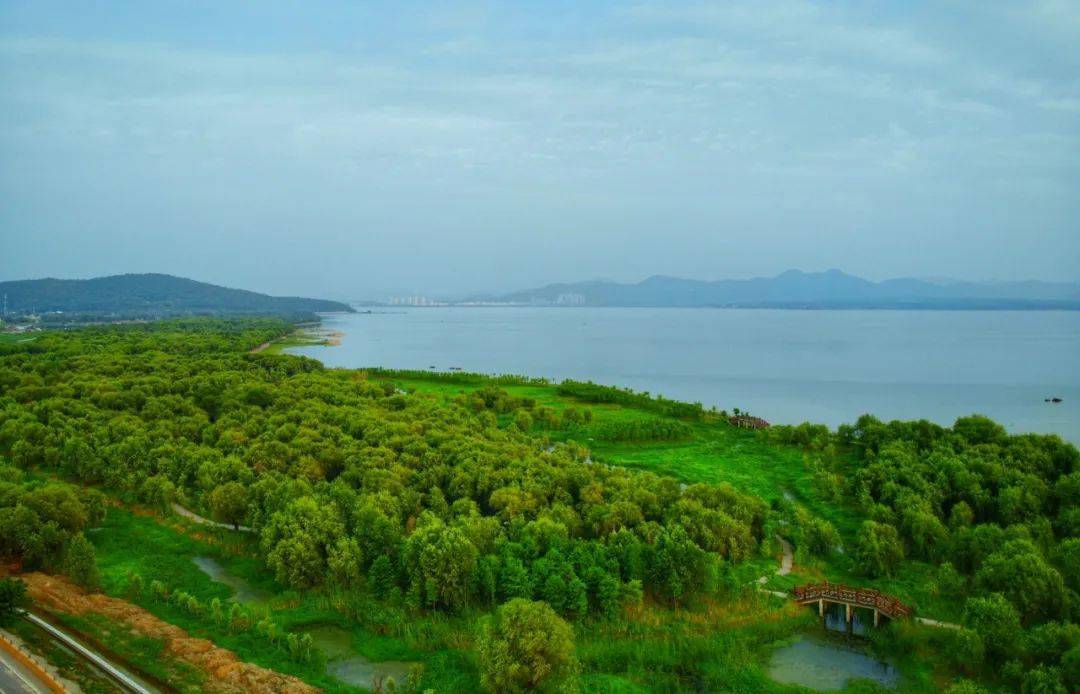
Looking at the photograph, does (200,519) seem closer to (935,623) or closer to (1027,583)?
(935,623)

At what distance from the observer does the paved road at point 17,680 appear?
13.4m

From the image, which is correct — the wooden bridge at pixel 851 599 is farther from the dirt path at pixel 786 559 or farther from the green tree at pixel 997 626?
the green tree at pixel 997 626

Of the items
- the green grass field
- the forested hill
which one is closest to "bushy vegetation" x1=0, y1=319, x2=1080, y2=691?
the green grass field

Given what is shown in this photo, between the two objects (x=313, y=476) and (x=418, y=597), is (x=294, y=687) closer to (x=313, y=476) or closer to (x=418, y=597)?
(x=418, y=597)

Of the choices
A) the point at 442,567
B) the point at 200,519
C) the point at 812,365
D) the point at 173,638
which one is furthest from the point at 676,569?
the point at 812,365

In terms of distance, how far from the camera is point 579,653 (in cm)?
1598

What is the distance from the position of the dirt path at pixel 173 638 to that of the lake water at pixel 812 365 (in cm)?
3841

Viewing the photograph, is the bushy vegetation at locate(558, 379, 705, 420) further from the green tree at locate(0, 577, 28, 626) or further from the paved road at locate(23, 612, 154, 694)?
the green tree at locate(0, 577, 28, 626)

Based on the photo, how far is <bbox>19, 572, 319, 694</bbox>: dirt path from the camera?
48.3ft

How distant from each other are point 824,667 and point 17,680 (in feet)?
58.5

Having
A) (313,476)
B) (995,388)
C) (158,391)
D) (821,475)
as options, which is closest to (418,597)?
(313,476)

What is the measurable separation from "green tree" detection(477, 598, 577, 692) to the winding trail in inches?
487

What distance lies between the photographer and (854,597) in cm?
1844

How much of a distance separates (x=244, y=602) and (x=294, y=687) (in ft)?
17.6
